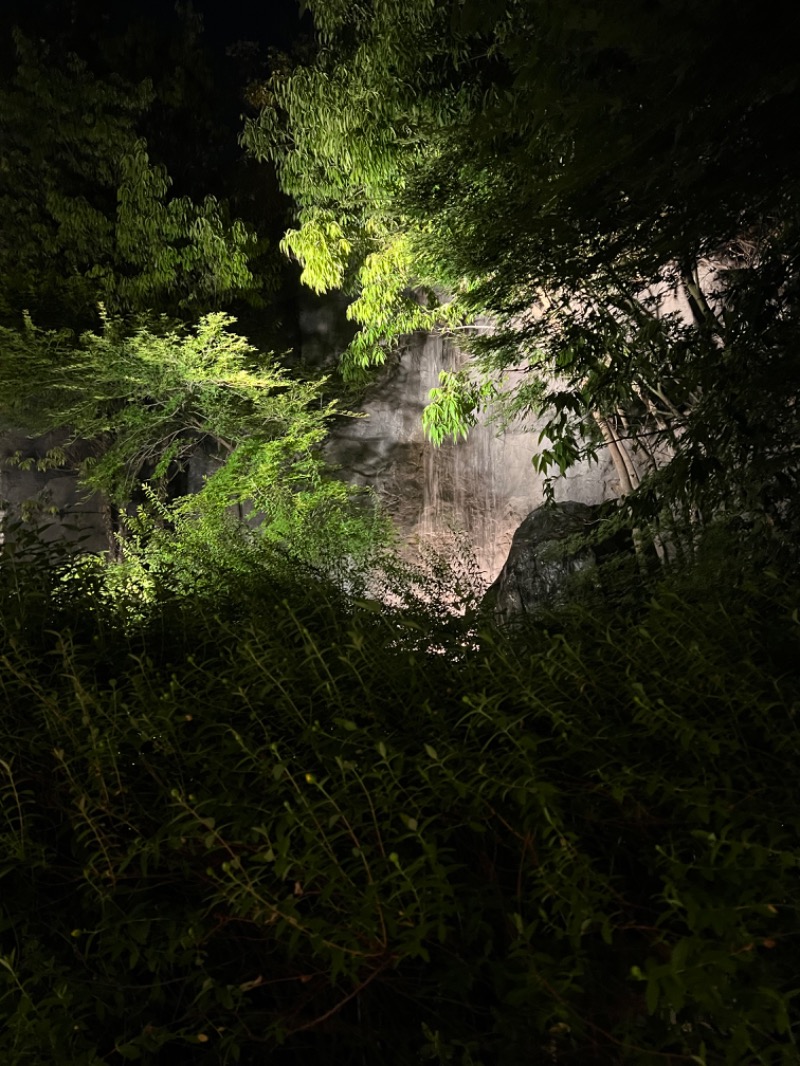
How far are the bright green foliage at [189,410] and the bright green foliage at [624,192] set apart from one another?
2917 mm

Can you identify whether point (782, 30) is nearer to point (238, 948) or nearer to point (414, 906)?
point (414, 906)

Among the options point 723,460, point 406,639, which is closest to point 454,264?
point 723,460

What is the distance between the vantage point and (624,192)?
2869 millimetres

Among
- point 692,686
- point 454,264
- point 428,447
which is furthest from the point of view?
point 428,447

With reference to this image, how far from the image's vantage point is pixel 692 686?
1453mm

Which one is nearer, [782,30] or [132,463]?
[782,30]

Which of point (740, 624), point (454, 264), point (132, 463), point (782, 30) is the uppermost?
point (132, 463)

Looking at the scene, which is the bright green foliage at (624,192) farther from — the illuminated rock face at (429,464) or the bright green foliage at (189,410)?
the illuminated rock face at (429,464)

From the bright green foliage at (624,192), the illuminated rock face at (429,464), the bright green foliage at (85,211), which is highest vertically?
the bright green foliage at (85,211)

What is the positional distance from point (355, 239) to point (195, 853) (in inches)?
310

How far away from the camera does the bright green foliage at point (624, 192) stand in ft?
6.55

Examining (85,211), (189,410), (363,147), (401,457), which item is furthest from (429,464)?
(85,211)

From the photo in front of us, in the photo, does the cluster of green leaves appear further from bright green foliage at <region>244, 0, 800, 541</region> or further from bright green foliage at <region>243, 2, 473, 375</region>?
bright green foliage at <region>243, 2, 473, 375</region>

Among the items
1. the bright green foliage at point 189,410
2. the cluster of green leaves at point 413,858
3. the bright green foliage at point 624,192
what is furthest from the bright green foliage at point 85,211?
the cluster of green leaves at point 413,858
